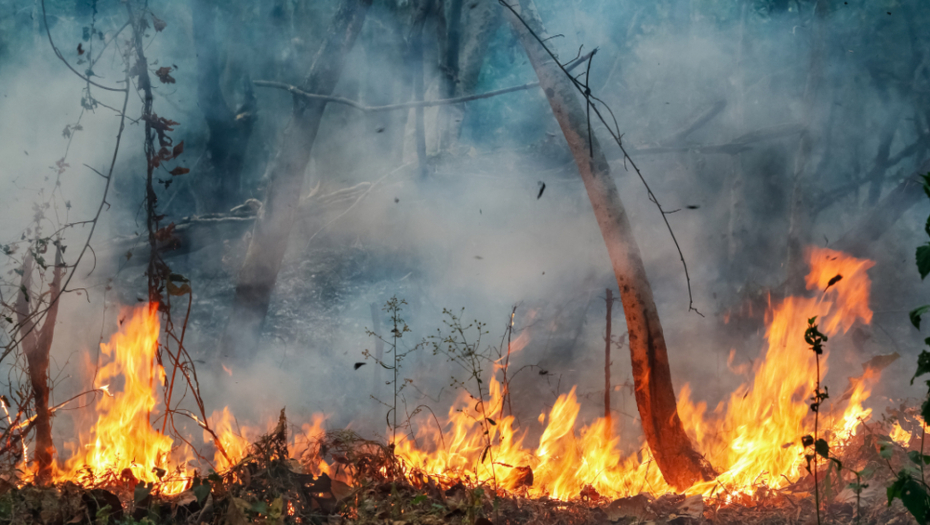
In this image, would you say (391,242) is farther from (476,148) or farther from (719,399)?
(719,399)

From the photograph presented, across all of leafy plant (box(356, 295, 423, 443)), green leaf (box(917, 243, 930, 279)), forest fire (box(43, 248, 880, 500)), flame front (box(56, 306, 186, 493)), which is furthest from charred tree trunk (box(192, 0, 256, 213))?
green leaf (box(917, 243, 930, 279))

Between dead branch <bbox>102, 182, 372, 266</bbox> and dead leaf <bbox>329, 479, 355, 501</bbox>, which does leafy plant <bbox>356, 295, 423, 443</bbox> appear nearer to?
dead leaf <bbox>329, 479, 355, 501</bbox>

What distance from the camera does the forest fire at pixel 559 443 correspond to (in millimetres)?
4008

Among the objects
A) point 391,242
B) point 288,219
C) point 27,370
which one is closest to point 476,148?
point 391,242

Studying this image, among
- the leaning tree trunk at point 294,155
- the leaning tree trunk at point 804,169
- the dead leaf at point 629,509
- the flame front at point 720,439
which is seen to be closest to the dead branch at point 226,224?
the leaning tree trunk at point 294,155

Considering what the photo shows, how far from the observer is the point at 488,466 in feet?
14.7

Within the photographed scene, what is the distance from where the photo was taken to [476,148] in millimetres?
7066

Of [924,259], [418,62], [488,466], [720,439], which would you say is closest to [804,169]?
[720,439]

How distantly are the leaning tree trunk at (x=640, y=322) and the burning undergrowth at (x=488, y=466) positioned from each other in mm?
216

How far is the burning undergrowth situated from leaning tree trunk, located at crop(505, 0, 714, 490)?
216 mm

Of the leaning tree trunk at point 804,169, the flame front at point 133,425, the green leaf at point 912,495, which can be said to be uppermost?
the leaning tree trunk at point 804,169

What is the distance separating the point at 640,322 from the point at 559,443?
214cm

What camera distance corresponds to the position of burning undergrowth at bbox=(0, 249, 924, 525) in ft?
9.69

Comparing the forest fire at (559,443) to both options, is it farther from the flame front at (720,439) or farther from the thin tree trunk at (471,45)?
the thin tree trunk at (471,45)
